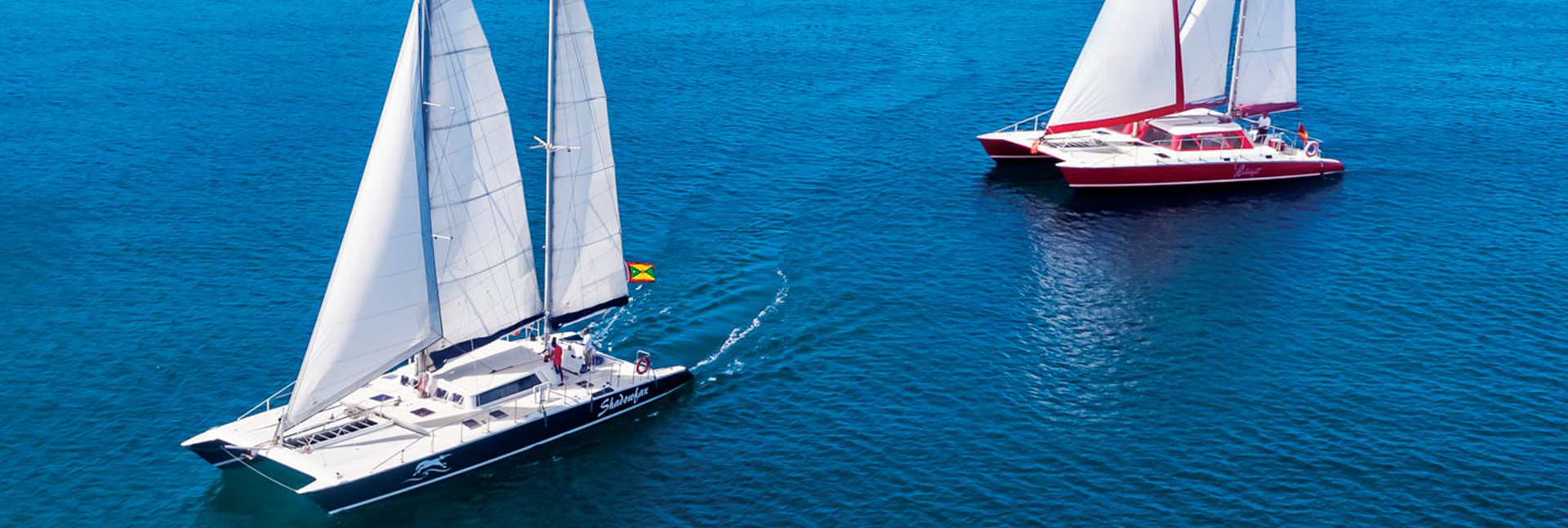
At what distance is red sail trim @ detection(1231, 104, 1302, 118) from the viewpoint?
148625 mm

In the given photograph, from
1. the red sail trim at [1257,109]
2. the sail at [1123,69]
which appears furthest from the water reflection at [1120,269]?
the red sail trim at [1257,109]

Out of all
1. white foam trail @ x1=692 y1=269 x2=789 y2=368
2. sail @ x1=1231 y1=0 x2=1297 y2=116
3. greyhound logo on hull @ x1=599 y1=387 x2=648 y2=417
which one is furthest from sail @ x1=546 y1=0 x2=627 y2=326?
sail @ x1=1231 y1=0 x2=1297 y2=116

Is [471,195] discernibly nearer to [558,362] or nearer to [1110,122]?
[558,362]

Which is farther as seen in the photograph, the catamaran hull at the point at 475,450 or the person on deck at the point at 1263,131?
the person on deck at the point at 1263,131

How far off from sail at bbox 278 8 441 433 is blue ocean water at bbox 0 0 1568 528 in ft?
25.4

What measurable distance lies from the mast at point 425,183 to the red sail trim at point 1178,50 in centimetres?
7720

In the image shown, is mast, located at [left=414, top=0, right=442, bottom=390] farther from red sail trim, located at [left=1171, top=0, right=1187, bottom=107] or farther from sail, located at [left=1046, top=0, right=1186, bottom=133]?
red sail trim, located at [left=1171, top=0, right=1187, bottom=107]

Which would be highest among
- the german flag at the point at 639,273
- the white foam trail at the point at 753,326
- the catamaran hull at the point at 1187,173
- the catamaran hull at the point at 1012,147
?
the catamaran hull at the point at 1012,147

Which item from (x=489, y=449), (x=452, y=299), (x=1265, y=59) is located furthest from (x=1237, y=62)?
(x=489, y=449)

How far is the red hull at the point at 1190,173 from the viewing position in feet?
456

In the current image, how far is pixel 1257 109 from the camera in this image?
5891 inches

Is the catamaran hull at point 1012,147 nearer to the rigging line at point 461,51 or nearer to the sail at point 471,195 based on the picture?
the sail at point 471,195

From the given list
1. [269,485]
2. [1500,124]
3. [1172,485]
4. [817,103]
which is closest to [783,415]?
[1172,485]

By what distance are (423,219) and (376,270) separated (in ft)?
12.6
